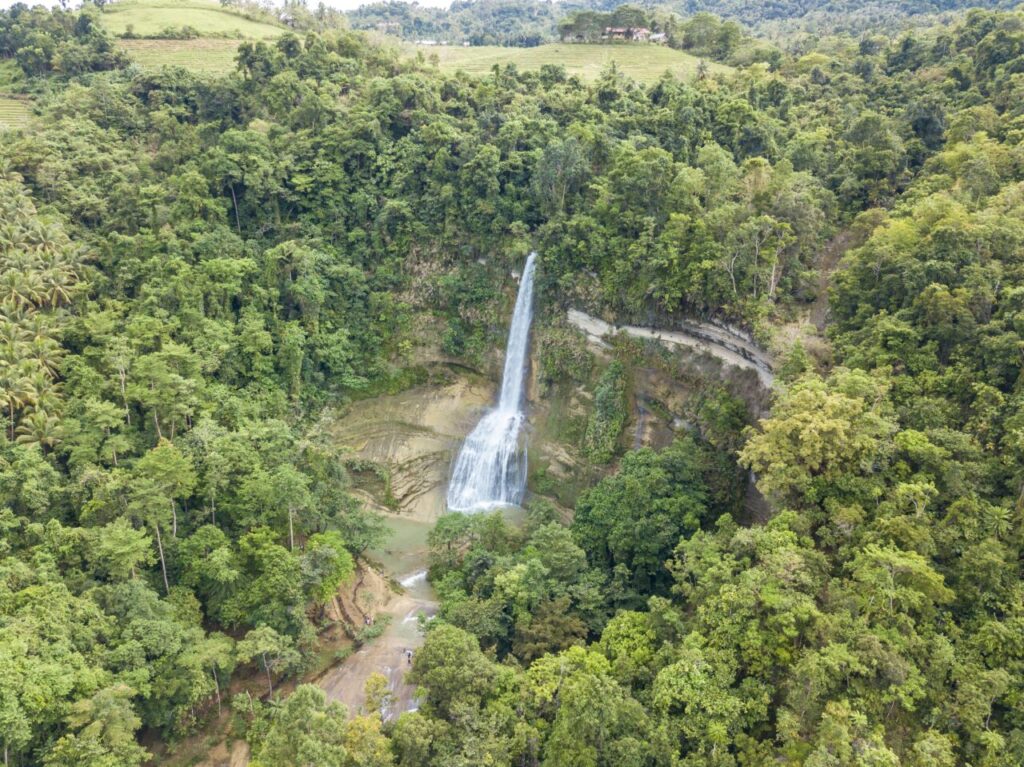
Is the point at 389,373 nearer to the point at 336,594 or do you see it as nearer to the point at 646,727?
the point at 336,594

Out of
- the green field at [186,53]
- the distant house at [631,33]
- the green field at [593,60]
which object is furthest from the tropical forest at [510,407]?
the distant house at [631,33]

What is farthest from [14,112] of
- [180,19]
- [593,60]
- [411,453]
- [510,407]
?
[593,60]

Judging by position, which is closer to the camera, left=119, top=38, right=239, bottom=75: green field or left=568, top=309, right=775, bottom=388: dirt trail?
left=568, top=309, right=775, bottom=388: dirt trail

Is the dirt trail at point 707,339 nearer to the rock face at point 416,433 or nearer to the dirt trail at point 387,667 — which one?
the rock face at point 416,433

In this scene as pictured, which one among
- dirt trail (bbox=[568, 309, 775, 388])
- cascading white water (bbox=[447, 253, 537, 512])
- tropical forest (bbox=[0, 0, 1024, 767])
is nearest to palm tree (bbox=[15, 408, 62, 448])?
tropical forest (bbox=[0, 0, 1024, 767])

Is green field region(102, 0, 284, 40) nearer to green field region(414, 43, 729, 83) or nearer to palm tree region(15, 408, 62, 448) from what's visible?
green field region(414, 43, 729, 83)

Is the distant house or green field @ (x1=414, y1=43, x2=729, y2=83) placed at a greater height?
the distant house
